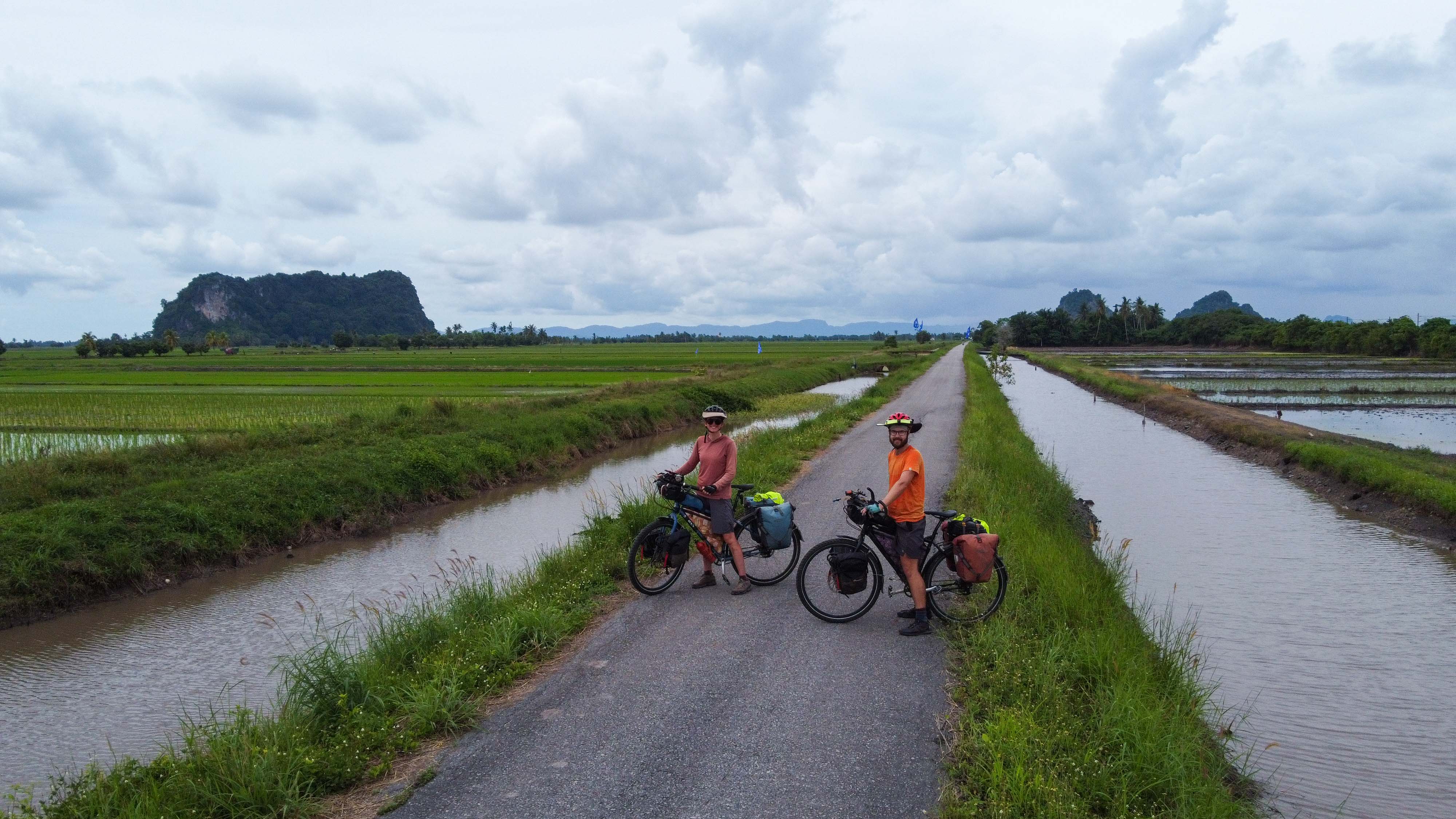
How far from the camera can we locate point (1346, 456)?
19.1 metres

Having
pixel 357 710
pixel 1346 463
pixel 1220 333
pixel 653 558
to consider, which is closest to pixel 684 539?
pixel 653 558

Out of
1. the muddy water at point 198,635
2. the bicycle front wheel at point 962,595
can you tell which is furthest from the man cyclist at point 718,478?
the muddy water at point 198,635

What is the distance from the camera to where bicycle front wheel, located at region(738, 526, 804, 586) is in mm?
8492

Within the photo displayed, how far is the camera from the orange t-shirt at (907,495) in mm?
7008

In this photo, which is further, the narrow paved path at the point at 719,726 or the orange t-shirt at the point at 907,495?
the orange t-shirt at the point at 907,495

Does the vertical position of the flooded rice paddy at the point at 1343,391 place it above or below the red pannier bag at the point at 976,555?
below

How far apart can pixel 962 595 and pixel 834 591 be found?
1429mm

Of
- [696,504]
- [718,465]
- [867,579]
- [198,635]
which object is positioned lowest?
[198,635]

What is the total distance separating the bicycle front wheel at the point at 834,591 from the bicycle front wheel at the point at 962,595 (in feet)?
1.50

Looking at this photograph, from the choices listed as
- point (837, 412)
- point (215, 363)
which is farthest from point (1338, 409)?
point (215, 363)

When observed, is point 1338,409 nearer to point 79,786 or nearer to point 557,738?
point 557,738

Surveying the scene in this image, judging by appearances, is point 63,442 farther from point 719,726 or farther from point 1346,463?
point 1346,463

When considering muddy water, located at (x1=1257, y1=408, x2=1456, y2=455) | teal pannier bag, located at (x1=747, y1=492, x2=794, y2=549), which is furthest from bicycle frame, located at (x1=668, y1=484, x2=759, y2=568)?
muddy water, located at (x1=1257, y1=408, x2=1456, y2=455)

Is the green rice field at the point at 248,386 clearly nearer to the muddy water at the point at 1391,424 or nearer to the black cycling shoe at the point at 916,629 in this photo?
the black cycling shoe at the point at 916,629
